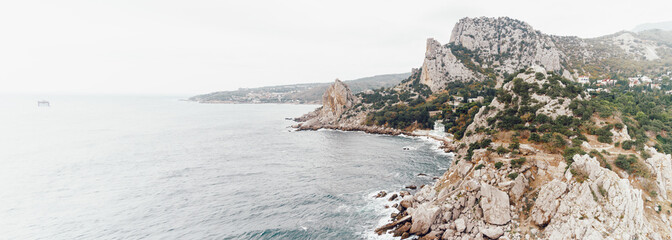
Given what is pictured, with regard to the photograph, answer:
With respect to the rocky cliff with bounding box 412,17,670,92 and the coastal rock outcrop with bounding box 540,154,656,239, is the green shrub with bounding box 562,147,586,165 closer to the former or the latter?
the coastal rock outcrop with bounding box 540,154,656,239

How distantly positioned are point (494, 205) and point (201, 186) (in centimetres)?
4297

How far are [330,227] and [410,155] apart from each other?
3569 cm

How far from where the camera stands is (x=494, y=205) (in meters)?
26.4

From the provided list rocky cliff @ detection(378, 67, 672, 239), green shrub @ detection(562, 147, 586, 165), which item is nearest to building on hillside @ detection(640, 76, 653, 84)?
rocky cliff @ detection(378, 67, 672, 239)

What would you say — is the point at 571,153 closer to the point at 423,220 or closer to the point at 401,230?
the point at 423,220

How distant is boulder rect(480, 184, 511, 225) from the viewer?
25734 mm

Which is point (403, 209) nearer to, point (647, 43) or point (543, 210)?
point (543, 210)

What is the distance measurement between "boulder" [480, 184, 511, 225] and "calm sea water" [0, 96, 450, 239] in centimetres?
1174

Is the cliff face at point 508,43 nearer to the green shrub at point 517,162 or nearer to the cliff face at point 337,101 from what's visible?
the cliff face at point 337,101

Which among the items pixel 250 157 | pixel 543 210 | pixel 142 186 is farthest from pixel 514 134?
pixel 142 186

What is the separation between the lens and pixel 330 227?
30703 mm

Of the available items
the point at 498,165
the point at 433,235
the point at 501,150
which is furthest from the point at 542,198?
the point at 433,235

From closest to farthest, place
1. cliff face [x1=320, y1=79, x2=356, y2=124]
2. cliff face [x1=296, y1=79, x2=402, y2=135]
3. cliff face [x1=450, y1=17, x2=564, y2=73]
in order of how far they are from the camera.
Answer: cliff face [x1=296, y1=79, x2=402, y2=135] → cliff face [x1=450, y1=17, x2=564, y2=73] → cliff face [x1=320, y1=79, x2=356, y2=124]

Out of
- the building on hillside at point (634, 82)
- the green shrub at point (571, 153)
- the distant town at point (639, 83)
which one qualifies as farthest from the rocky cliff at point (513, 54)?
the green shrub at point (571, 153)
